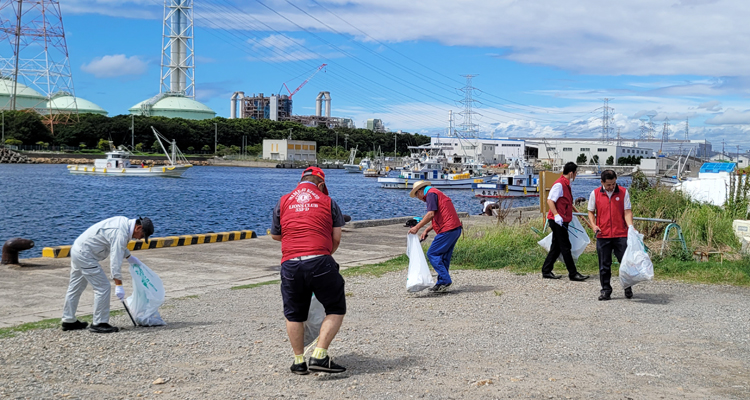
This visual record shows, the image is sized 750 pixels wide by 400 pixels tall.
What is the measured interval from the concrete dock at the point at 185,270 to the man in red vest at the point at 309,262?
13.5 ft

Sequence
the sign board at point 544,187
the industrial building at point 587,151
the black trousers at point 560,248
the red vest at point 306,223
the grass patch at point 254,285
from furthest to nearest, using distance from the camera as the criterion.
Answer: the industrial building at point 587,151, the sign board at point 544,187, the grass patch at point 254,285, the black trousers at point 560,248, the red vest at point 306,223

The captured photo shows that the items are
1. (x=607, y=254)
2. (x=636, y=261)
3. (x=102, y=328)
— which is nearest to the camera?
(x=102, y=328)

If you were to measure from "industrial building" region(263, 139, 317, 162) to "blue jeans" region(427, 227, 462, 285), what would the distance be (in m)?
133

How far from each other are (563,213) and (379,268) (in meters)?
3.62

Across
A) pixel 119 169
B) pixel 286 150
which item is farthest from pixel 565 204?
pixel 286 150

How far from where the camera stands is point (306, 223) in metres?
5.48

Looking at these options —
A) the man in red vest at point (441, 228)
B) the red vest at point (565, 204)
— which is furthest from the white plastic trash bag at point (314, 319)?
the red vest at point (565, 204)

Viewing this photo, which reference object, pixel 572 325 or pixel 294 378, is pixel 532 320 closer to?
pixel 572 325

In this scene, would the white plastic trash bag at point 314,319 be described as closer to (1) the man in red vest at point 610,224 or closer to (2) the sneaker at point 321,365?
(2) the sneaker at point 321,365

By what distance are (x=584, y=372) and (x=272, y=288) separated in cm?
560

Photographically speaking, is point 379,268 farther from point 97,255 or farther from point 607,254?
point 97,255

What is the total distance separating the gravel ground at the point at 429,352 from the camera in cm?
536

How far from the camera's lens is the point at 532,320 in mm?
7906

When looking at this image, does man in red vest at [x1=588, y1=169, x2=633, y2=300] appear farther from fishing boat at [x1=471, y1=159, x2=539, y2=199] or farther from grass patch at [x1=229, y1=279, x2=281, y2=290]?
fishing boat at [x1=471, y1=159, x2=539, y2=199]
